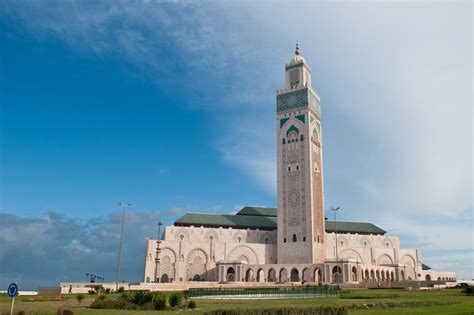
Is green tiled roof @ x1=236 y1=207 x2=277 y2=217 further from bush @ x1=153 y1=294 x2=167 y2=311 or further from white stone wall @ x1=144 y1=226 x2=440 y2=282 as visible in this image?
bush @ x1=153 y1=294 x2=167 y2=311

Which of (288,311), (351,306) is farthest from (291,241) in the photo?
(288,311)

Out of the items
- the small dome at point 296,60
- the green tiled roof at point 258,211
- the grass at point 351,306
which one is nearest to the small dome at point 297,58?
the small dome at point 296,60

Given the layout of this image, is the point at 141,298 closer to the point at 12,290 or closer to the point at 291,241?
the point at 12,290

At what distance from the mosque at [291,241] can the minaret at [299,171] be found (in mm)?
152

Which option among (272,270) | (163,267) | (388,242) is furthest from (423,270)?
(163,267)

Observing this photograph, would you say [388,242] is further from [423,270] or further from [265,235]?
[265,235]

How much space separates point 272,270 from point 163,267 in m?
16.3

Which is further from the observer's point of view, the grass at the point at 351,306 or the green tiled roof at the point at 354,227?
the green tiled roof at the point at 354,227

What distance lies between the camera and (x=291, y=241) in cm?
6588

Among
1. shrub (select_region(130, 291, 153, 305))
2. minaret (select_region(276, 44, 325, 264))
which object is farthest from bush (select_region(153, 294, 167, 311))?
minaret (select_region(276, 44, 325, 264))

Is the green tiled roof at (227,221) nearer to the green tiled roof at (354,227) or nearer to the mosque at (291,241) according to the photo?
the mosque at (291,241)

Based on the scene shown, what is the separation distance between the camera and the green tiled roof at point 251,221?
7156 cm

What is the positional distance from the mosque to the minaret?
0.15 metres

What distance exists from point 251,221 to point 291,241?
10.9 m
